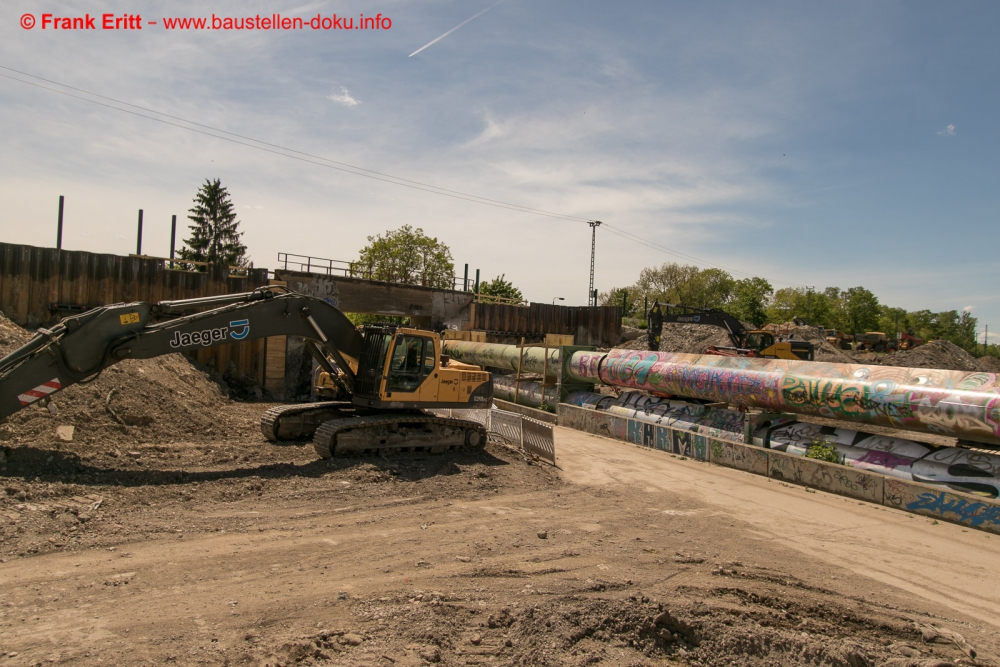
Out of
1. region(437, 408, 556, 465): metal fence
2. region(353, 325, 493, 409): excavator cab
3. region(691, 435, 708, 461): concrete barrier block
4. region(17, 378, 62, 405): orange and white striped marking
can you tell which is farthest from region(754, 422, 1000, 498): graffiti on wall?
region(17, 378, 62, 405): orange and white striped marking

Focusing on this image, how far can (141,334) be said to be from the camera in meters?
9.35

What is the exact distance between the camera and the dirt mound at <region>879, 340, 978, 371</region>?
36656mm

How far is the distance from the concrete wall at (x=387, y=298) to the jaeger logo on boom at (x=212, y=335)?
543 inches

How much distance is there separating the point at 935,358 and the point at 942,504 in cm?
3382

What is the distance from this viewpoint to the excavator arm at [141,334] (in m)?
8.63

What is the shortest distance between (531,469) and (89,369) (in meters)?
7.32

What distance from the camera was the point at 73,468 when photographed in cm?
895

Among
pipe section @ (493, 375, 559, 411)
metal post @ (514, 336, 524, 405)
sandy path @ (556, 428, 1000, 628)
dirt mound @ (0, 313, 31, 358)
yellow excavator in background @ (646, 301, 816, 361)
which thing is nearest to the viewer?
sandy path @ (556, 428, 1000, 628)

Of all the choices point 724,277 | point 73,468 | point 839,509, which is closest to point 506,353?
point 839,509

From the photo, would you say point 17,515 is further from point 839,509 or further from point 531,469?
point 839,509

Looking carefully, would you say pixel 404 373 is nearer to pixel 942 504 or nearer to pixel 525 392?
pixel 942 504

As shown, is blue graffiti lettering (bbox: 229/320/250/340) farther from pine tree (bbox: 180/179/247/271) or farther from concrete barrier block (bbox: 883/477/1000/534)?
pine tree (bbox: 180/179/247/271)

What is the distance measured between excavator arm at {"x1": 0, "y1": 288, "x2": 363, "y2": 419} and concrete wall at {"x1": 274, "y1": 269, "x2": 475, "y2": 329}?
13.2 meters

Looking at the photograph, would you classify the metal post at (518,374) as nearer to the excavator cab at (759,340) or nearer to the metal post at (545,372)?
the metal post at (545,372)
